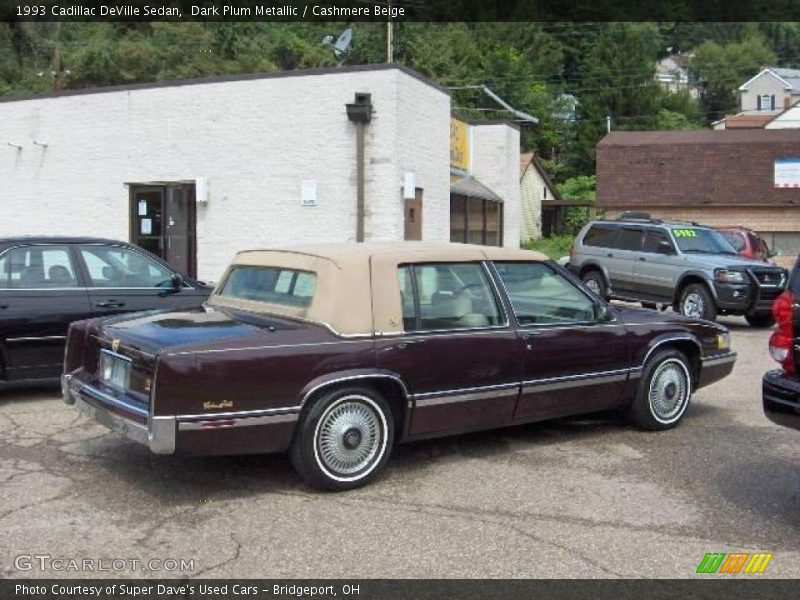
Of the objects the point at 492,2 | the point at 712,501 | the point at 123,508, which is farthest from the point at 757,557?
the point at 492,2

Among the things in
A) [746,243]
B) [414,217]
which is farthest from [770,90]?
[414,217]

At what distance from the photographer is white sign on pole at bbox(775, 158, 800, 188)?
32875 millimetres

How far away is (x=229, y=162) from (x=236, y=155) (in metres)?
0.20

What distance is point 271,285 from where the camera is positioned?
6230 millimetres

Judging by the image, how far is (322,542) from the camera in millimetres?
4633

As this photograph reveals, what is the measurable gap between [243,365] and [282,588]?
4.80ft

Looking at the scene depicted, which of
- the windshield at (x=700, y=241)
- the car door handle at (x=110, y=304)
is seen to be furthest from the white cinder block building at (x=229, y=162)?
the car door handle at (x=110, y=304)

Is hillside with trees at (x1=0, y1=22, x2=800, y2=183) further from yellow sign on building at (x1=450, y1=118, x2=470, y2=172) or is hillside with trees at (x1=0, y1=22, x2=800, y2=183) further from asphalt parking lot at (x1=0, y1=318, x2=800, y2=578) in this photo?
asphalt parking lot at (x1=0, y1=318, x2=800, y2=578)

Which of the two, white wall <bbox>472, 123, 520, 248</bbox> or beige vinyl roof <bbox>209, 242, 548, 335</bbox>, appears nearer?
beige vinyl roof <bbox>209, 242, 548, 335</bbox>

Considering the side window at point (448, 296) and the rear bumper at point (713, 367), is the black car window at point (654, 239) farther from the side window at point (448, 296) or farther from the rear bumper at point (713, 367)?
the side window at point (448, 296)

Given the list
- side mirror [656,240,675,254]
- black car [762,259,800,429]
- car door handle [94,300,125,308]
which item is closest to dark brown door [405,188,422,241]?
side mirror [656,240,675,254]

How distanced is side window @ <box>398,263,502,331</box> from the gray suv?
28.8 feet

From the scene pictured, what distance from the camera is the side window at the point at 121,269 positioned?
8.39 meters
